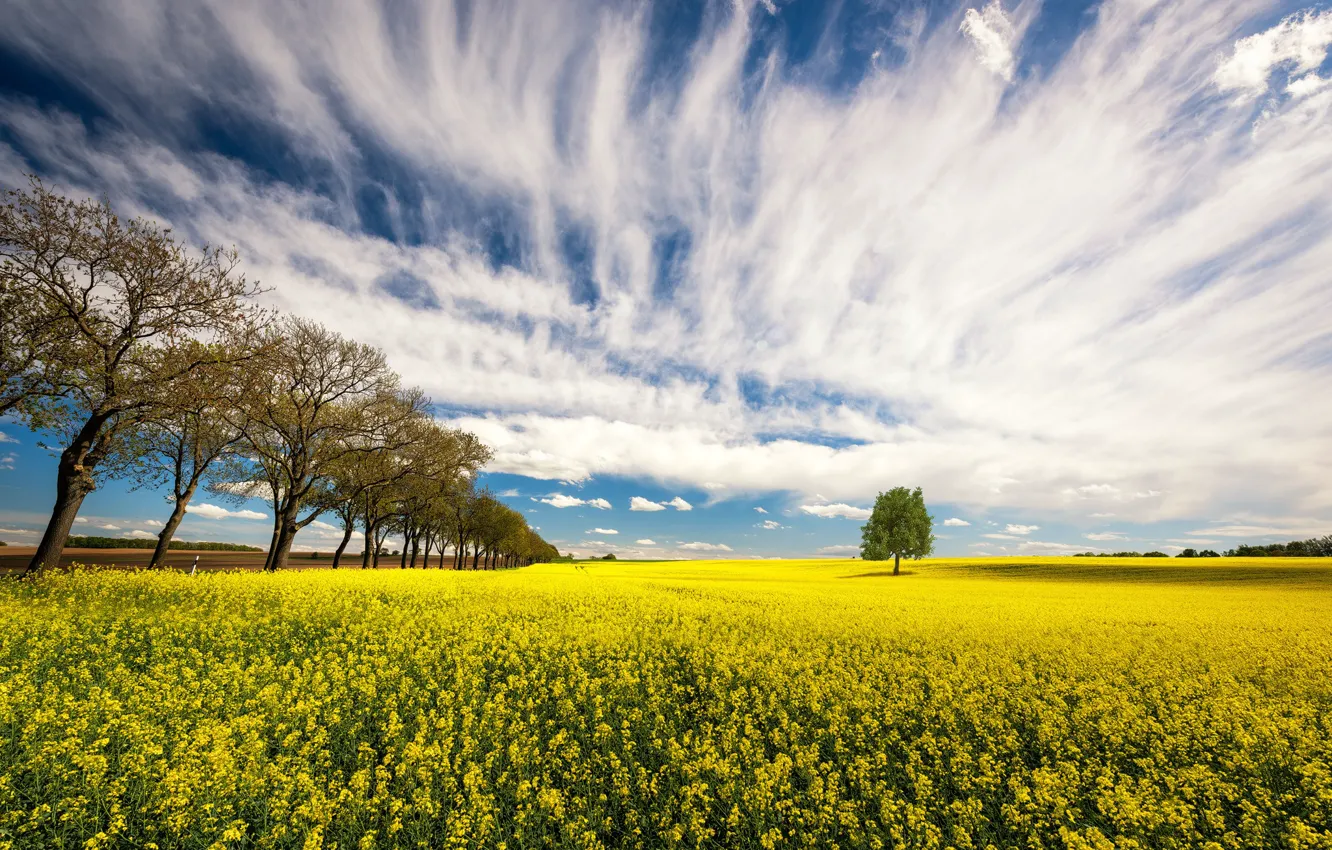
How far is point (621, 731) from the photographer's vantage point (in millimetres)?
7887

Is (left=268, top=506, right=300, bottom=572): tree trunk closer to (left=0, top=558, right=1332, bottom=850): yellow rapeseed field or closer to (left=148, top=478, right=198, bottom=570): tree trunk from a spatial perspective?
(left=148, top=478, right=198, bottom=570): tree trunk

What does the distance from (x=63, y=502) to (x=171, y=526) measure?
1218cm

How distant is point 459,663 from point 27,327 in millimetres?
15856

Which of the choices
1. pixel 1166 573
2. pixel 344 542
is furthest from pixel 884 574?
pixel 344 542

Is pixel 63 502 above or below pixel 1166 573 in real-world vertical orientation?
above

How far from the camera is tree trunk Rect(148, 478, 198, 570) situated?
25.7 meters

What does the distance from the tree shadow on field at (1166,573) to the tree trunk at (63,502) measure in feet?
182

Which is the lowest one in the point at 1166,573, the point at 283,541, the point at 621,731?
the point at 621,731

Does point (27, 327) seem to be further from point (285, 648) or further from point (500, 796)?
point (500, 796)

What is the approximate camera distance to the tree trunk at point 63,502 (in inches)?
616

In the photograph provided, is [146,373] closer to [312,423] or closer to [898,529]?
[312,423]

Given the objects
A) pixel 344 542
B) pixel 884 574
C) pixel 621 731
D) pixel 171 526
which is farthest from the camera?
pixel 884 574

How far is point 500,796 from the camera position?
6.23 metres

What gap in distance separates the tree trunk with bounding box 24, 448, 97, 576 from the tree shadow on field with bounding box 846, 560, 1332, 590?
55.5 metres
